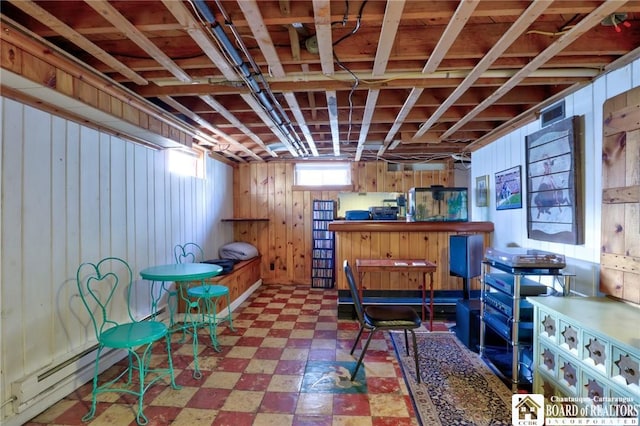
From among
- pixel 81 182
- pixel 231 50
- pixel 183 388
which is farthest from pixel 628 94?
pixel 81 182

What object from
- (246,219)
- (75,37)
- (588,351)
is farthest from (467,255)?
(246,219)

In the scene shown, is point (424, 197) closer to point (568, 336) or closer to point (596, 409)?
point (568, 336)

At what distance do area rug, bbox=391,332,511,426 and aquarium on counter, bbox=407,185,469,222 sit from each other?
5.30 ft

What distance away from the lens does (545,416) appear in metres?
1.98

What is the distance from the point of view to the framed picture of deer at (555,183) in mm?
2402

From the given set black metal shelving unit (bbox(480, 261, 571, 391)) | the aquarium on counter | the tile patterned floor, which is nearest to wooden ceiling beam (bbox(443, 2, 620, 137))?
black metal shelving unit (bbox(480, 261, 571, 391))

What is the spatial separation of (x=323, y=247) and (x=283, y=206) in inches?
43.7

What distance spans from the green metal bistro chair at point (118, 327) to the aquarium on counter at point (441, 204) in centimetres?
324

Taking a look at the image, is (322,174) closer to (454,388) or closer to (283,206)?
(283,206)

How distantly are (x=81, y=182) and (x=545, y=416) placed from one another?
377 cm

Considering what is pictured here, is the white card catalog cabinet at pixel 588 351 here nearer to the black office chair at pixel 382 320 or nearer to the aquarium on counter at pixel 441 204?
the black office chair at pixel 382 320

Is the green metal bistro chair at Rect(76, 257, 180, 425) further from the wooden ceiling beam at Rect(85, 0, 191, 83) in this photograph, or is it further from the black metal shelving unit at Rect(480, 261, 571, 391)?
the black metal shelving unit at Rect(480, 261, 571, 391)

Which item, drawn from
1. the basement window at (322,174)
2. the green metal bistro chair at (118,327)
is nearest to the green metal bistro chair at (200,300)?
the green metal bistro chair at (118,327)

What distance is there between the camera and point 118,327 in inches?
87.8
